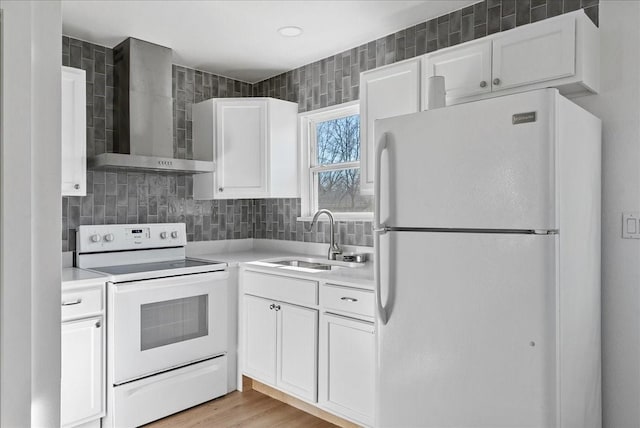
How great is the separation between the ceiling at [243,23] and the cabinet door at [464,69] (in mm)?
427

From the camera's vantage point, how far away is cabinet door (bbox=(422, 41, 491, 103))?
2164 millimetres

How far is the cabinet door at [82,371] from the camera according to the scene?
7.68 feet

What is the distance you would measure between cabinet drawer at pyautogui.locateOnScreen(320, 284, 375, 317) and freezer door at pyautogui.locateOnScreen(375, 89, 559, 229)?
585mm

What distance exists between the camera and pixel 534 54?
2.01 metres

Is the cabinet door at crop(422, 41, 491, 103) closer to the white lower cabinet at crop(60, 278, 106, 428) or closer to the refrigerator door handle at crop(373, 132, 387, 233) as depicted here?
the refrigerator door handle at crop(373, 132, 387, 233)

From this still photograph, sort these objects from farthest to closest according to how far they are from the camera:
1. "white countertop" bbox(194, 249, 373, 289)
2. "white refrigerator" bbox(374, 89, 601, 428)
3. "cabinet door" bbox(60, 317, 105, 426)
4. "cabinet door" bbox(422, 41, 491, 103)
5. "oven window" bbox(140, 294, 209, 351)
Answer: "oven window" bbox(140, 294, 209, 351)
"white countertop" bbox(194, 249, 373, 289)
"cabinet door" bbox(60, 317, 105, 426)
"cabinet door" bbox(422, 41, 491, 103)
"white refrigerator" bbox(374, 89, 601, 428)

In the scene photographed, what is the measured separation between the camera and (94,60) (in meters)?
3.09

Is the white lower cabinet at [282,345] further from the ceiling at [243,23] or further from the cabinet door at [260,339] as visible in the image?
the ceiling at [243,23]

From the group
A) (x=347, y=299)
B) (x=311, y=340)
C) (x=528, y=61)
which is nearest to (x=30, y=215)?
(x=347, y=299)

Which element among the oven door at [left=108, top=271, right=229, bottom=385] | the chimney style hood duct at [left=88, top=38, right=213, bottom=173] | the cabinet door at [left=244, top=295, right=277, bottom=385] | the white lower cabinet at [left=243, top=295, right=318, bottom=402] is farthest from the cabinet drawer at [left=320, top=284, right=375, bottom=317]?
the chimney style hood duct at [left=88, top=38, right=213, bottom=173]

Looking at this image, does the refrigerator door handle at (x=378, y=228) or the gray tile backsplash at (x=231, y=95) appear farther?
the gray tile backsplash at (x=231, y=95)

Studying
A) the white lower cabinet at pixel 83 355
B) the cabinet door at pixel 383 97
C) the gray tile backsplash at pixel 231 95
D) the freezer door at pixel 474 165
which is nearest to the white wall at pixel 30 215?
the freezer door at pixel 474 165

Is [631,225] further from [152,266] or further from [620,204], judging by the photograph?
[152,266]

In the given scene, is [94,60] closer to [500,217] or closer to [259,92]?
[259,92]
